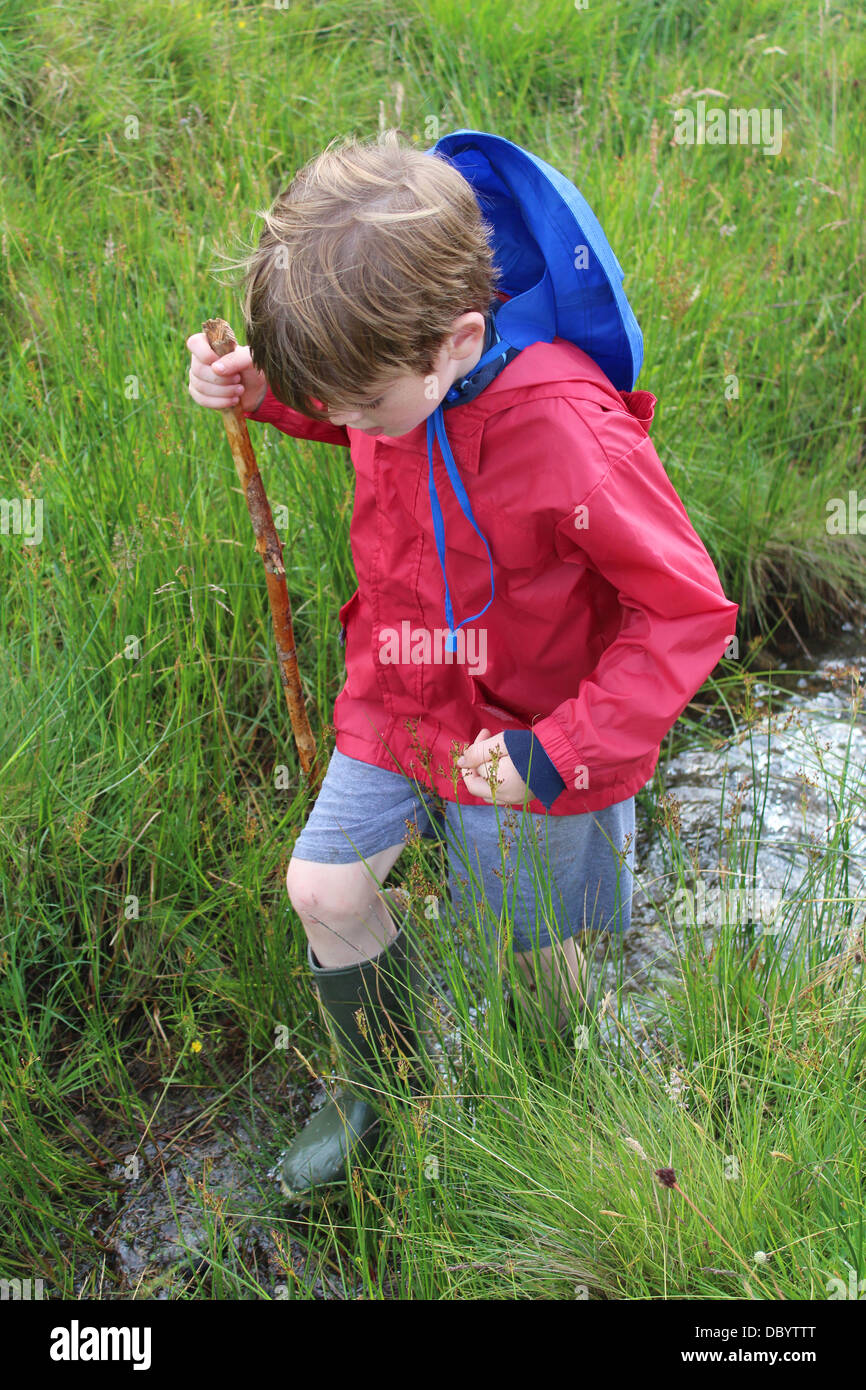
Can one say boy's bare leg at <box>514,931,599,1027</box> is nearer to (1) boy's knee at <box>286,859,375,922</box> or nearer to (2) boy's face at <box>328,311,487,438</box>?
(1) boy's knee at <box>286,859,375,922</box>

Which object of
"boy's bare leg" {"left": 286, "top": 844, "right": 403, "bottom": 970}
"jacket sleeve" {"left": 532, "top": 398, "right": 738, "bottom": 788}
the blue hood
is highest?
the blue hood

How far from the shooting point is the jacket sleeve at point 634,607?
1491 mm

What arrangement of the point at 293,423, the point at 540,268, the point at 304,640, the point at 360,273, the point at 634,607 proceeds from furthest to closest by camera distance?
the point at 304,640 → the point at 293,423 → the point at 540,268 → the point at 634,607 → the point at 360,273

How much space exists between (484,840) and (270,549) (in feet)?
2.18

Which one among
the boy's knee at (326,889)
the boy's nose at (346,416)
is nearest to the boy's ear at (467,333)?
the boy's nose at (346,416)

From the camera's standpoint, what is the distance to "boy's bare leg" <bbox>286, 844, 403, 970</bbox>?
1.81 metres

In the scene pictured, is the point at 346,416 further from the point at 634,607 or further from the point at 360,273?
the point at 634,607

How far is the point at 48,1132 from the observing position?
199 centimetres

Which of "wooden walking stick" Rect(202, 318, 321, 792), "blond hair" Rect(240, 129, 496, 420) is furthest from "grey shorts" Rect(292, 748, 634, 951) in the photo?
"blond hair" Rect(240, 129, 496, 420)

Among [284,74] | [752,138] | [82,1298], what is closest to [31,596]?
[82,1298]

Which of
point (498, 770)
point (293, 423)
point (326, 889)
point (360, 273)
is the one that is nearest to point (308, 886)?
point (326, 889)

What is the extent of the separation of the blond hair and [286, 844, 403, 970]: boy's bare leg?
763 millimetres

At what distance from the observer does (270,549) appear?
199 centimetres

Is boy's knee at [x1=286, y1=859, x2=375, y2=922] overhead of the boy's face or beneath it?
beneath
